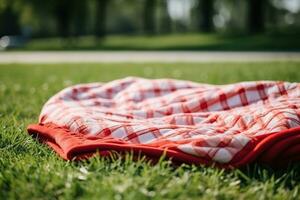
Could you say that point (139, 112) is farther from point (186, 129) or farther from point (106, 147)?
point (106, 147)

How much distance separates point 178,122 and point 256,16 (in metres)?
24.2

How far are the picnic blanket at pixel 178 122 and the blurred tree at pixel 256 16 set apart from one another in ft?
75.6

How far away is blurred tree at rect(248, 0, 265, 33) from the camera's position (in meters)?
25.6

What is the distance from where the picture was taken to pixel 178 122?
3078mm

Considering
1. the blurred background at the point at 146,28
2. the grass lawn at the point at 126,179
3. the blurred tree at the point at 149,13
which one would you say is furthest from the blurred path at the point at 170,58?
the blurred tree at the point at 149,13

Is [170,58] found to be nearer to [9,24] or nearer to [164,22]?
[9,24]

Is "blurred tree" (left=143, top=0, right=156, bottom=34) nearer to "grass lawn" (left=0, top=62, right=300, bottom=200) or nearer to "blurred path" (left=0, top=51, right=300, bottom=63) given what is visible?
"blurred path" (left=0, top=51, right=300, bottom=63)

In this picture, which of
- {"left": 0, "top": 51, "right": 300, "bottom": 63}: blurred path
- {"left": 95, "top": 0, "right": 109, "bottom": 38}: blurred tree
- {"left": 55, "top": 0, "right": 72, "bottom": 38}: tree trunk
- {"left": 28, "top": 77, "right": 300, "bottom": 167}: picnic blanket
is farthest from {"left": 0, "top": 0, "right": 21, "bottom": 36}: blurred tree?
{"left": 28, "top": 77, "right": 300, "bottom": 167}: picnic blanket

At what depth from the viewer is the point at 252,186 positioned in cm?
208

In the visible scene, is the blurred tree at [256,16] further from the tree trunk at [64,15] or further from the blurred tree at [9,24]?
the blurred tree at [9,24]

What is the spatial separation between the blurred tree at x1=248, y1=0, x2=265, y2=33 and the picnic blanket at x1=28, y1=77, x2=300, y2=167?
75.6 feet

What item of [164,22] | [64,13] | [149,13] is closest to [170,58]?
[64,13]

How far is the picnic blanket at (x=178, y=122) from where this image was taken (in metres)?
2.33

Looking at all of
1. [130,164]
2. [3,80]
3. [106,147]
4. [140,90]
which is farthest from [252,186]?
[3,80]
